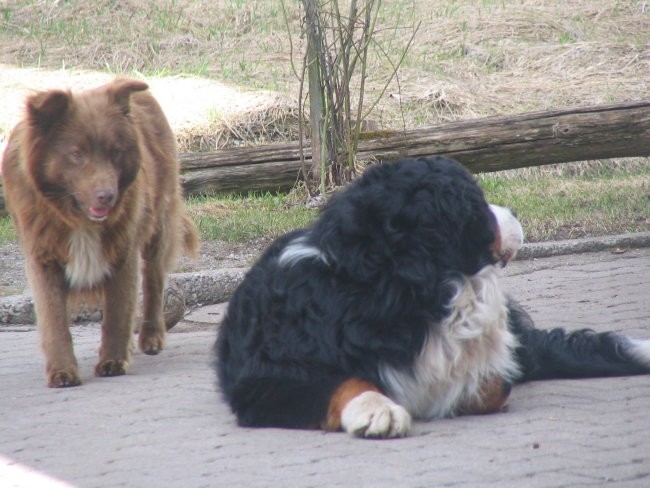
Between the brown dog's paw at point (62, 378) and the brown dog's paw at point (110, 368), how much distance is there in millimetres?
249

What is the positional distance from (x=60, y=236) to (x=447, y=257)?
217cm

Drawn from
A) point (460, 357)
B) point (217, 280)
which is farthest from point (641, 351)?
point (217, 280)

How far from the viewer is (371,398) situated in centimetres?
370

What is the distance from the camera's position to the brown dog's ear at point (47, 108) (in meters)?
4.82

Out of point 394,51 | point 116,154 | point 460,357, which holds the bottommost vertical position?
point 460,357

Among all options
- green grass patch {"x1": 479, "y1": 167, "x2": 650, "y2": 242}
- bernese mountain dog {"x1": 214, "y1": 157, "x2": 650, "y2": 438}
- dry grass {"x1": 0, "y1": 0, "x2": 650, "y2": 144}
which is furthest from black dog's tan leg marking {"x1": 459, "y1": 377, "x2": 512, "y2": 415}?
dry grass {"x1": 0, "y1": 0, "x2": 650, "y2": 144}

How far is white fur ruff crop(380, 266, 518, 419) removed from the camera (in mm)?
3836

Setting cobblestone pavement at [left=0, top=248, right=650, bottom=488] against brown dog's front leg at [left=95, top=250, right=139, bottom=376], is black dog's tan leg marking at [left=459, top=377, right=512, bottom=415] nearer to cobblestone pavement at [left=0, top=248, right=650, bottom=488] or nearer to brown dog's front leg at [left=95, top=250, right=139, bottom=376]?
cobblestone pavement at [left=0, top=248, right=650, bottom=488]

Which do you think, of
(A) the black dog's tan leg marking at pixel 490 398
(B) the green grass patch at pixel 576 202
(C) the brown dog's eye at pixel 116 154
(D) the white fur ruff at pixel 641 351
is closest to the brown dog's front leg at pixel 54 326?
(C) the brown dog's eye at pixel 116 154

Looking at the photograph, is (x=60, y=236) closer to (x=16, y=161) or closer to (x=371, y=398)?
(x=16, y=161)

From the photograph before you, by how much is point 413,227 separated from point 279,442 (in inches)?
38.8

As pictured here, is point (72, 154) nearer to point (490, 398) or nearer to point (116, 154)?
point (116, 154)

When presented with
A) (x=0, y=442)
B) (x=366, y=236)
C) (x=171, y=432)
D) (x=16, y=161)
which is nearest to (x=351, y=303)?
(x=366, y=236)

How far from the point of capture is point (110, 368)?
5289 millimetres
